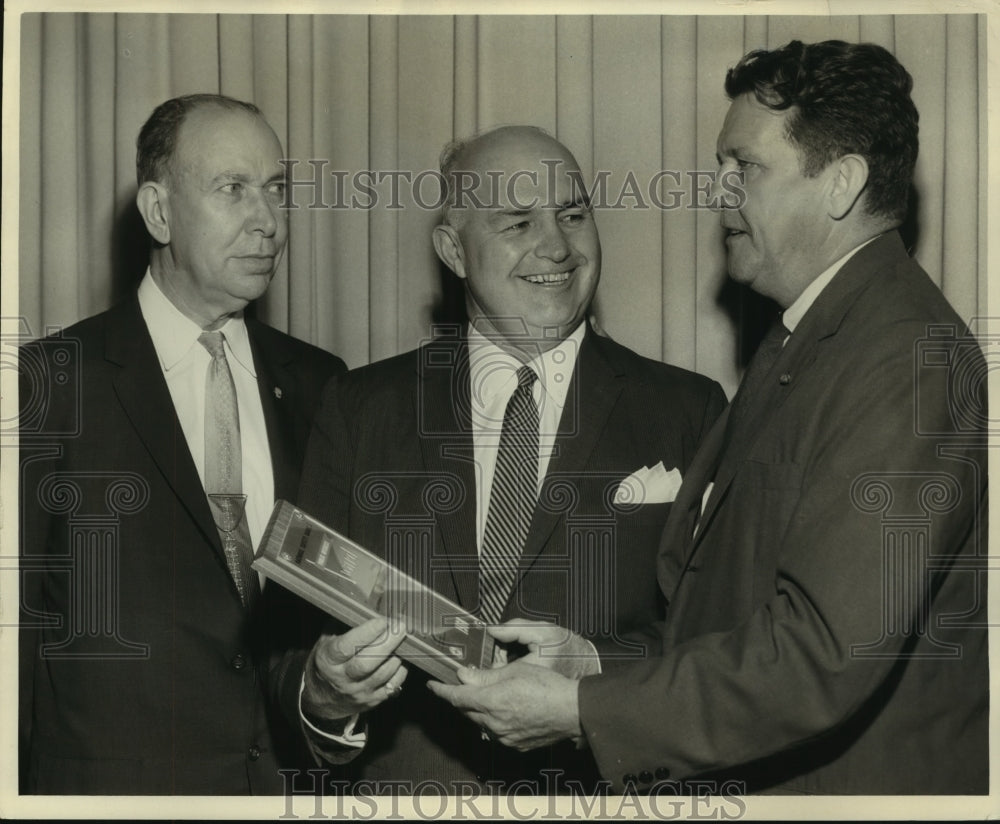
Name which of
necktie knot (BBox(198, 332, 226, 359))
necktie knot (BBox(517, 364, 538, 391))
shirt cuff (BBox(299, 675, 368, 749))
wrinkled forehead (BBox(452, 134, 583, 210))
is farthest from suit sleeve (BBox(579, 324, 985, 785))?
necktie knot (BBox(198, 332, 226, 359))

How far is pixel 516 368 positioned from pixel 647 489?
362mm

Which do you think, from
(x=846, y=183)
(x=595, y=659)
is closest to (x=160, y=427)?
(x=595, y=659)

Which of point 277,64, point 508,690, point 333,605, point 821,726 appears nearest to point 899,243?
point 821,726

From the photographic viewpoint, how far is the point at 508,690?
190 centimetres

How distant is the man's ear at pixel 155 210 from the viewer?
2.33m

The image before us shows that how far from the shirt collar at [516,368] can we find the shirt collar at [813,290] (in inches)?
17.1

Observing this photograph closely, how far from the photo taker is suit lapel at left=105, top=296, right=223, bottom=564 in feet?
7.38

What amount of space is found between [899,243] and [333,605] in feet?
3.86

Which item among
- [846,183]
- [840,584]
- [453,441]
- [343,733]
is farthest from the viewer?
[453,441]

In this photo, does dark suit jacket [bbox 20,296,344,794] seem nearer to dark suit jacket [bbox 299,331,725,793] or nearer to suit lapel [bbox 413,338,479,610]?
dark suit jacket [bbox 299,331,725,793]

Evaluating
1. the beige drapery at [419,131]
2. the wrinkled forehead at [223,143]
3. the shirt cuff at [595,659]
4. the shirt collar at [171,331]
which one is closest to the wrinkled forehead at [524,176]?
the beige drapery at [419,131]

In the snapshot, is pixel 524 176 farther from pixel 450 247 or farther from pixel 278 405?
pixel 278 405

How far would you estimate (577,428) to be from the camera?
2.17m

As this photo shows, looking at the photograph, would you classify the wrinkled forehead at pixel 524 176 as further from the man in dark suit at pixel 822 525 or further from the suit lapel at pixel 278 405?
the suit lapel at pixel 278 405
